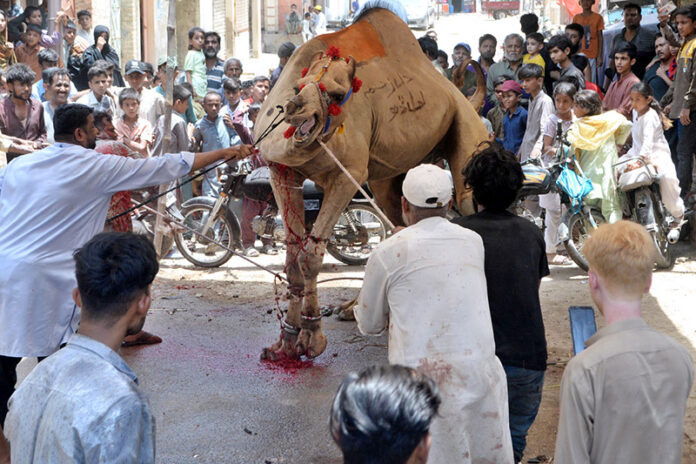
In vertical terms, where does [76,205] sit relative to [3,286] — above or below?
above

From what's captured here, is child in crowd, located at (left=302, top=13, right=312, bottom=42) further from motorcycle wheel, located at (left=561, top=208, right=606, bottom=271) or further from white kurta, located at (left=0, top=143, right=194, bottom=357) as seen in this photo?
white kurta, located at (left=0, top=143, right=194, bottom=357)

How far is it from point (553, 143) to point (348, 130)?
14.1 feet

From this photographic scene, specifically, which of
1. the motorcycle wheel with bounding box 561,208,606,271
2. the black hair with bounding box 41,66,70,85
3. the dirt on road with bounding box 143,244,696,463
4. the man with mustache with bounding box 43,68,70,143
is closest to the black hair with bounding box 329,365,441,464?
the dirt on road with bounding box 143,244,696,463

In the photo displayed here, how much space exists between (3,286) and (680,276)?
276 inches

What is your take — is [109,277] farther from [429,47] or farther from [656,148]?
[429,47]

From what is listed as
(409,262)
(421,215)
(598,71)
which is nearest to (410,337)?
(409,262)

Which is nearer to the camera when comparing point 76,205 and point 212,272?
point 76,205

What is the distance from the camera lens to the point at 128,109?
9.34 metres

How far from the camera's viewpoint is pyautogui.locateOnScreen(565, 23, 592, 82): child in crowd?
440 inches

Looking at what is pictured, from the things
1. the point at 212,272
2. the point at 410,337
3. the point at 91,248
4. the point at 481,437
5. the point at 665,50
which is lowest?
the point at 212,272

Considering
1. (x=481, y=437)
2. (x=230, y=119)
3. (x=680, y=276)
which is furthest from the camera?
(x=230, y=119)

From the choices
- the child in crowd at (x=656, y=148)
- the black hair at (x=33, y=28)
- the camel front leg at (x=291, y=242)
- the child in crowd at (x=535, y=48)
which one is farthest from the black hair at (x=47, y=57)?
the child in crowd at (x=656, y=148)

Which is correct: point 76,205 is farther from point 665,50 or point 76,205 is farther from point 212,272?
point 665,50

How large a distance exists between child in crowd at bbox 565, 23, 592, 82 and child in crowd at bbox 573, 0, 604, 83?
18.1 inches
